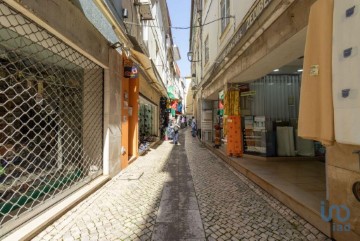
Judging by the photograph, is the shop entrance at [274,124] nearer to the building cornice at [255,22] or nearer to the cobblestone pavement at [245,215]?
the building cornice at [255,22]

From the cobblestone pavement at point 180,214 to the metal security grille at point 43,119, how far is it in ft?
2.12

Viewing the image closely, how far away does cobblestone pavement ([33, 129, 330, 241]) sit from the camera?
3.04 meters

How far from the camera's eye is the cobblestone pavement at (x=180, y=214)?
304cm

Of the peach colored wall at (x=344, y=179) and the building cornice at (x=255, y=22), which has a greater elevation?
the building cornice at (x=255, y=22)

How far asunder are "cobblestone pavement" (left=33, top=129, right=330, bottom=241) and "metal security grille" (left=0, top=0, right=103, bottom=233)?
65 centimetres

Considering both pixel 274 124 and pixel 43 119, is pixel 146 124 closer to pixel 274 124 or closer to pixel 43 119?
pixel 274 124

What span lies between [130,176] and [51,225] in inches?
116

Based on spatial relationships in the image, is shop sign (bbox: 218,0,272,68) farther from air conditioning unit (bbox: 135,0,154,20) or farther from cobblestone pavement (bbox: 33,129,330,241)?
air conditioning unit (bbox: 135,0,154,20)

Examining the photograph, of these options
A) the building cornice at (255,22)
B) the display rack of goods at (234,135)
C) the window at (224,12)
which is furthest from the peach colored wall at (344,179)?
the window at (224,12)

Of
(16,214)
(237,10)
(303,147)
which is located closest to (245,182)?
(303,147)

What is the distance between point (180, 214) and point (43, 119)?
2.72m

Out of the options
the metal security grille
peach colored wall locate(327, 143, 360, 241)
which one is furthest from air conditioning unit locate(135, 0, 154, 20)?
peach colored wall locate(327, 143, 360, 241)

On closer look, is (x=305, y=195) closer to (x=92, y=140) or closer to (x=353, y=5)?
(x=353, y=5)

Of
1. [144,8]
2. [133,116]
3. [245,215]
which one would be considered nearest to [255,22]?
[245,215]
